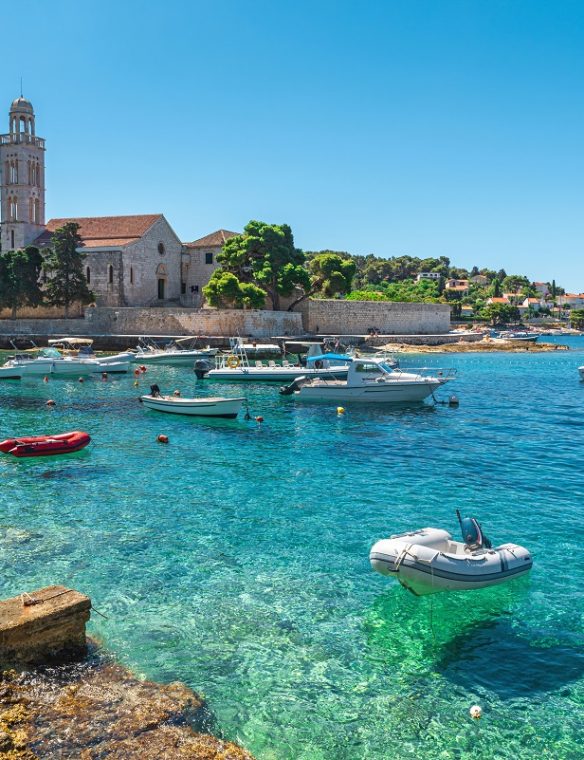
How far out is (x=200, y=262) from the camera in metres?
67.8

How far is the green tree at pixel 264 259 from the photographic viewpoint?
200 ft

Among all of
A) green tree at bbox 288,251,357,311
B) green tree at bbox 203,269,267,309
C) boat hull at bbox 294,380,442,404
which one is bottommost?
boat hull at bbox 294,380,442,404

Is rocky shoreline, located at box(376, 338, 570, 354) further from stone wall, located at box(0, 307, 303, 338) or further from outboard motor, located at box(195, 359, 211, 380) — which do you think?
outboard motor, located at box(195, 359, 211, 380)

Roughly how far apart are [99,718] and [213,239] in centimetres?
6461

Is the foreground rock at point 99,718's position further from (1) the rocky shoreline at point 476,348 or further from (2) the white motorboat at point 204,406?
(1) the rocky shoreline at point 476,348

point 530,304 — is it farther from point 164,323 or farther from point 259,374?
point 259,374

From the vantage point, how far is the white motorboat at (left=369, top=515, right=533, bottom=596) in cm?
816

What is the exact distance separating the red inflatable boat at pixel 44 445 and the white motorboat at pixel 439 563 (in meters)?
11.8

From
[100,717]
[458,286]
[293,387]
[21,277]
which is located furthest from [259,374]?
[458,286]

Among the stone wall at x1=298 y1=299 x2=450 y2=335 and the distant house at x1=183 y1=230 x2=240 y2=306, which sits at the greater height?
the distant house at x1=183 y1=230 x2=240 y2=306

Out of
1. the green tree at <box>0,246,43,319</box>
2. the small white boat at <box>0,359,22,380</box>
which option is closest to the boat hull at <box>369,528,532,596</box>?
the small white boat at <box>0,359,22,380</box>

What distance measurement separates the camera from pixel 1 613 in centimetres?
665

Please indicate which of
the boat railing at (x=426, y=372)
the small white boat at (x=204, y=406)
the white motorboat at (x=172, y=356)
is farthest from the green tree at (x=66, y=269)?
the small white boat at (x=204, y=406)

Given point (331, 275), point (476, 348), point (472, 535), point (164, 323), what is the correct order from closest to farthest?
1. point (472, 535)
2. point (164, 323)
3. point (331, 275)
4. point (476, 348)
